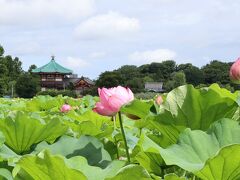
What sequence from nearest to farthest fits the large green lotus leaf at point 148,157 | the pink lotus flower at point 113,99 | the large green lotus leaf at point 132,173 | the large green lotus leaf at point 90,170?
1. the large green lotus leaf at point 132,173
2. the large green lotus leaf at point 90,170
3. the large green lotus leaf at point 148,157
4. the pink lotus flower at point 113,99

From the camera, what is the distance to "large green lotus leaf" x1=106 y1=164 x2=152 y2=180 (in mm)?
571

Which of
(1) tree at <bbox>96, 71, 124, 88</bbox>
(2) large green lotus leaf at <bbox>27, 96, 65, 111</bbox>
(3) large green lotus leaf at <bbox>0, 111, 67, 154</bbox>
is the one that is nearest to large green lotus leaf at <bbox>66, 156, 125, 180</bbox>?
Result: (3) large green lotus leaf at <bbox>0, 111, 67, 154</bbox>

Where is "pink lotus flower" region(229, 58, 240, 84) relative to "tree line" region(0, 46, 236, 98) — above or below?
above

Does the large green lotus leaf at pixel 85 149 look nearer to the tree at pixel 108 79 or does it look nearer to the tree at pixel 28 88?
the tree at pixel 108 79

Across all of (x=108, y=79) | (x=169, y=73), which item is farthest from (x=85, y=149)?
(x=169, y=73)

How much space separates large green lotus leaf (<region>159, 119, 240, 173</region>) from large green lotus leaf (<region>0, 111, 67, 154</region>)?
1.28 ft

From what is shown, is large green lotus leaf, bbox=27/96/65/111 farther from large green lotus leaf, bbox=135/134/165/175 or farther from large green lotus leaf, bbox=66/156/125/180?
large green lotus leaf, bbox=66/156/125/180

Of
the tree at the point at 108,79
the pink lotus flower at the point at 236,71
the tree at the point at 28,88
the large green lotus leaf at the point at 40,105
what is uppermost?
the pink lotus flower at the point at 236,71

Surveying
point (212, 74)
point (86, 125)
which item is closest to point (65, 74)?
point (212, 74)

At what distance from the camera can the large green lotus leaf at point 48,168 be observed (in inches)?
24.1

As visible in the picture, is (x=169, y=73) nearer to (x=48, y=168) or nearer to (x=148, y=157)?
(x=148, y=157)

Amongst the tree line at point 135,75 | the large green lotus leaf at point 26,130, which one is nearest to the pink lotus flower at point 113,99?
the large green lotus leaf at point 26,130

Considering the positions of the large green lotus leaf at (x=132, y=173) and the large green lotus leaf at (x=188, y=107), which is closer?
the large green lotus leaf at (x=132, y=173)

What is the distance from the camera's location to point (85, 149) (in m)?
0.92
